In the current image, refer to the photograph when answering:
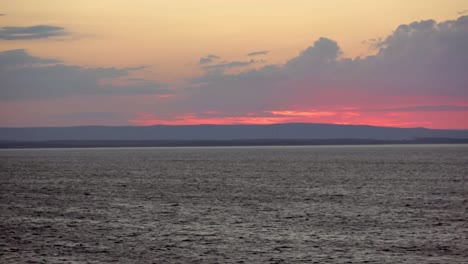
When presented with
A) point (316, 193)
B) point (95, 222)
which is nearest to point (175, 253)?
point (95, 222)

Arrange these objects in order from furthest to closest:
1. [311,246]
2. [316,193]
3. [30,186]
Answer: [30,186]
[316,193]
[311,246]

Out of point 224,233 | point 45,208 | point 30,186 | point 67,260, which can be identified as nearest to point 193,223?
point 224,233

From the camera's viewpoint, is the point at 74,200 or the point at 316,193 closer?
the point at 74,200

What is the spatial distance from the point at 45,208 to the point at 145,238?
30674 millimetres

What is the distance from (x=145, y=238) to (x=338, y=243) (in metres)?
16.5

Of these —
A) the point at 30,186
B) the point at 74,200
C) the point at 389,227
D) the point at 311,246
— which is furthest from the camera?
the point at 30,186

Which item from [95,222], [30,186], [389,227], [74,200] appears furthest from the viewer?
[30,186]

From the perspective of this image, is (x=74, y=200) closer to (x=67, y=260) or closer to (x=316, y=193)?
(x=316, y=193)

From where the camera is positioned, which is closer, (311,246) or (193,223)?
(311,246)

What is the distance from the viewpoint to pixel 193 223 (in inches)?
2613

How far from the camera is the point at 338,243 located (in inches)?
2128

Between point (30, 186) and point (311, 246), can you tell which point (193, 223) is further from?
point (30, 186)

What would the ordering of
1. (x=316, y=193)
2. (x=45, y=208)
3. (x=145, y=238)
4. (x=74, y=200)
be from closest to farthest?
(x=145, y=238) < (x=45, y=208) < (x=74, y=200) < (x=316, y=193)

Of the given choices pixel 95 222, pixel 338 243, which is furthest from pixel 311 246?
pixel 95 222
